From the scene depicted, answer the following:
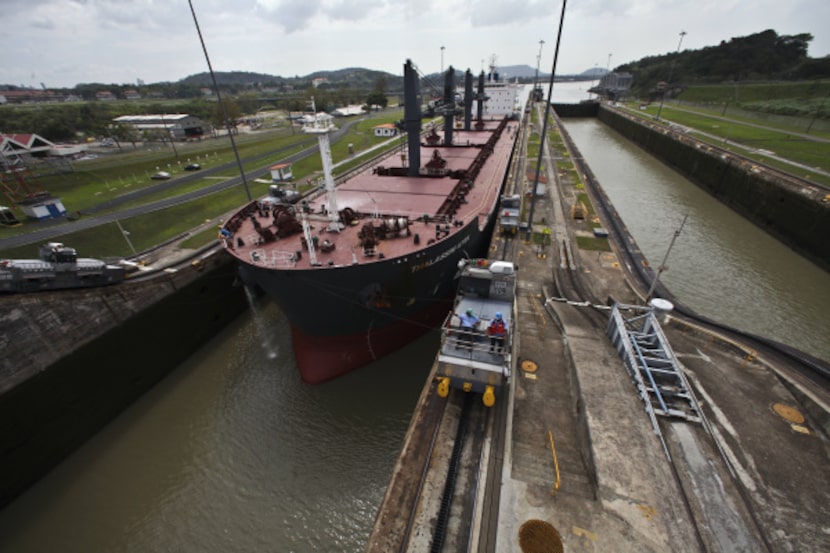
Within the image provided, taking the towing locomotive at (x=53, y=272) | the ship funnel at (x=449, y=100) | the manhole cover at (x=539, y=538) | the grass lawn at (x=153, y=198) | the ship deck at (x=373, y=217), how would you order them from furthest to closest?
the ship funnel at (x=449, y=100) < the grass lawn at (x=153, y=198) < the ship deck at (x=373, y=217) < the towing locomotive at (x=53, y=272) < the manhole cover at (x=539, y=538)

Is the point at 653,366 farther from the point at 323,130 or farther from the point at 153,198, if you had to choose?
the point at 153,198

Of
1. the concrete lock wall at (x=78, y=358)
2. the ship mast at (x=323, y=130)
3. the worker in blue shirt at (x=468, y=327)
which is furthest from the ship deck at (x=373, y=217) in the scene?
the concrete lock wall at (x=78, y=358)

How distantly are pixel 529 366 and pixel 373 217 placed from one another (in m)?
10.7

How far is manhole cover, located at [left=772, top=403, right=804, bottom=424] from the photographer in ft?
30.8

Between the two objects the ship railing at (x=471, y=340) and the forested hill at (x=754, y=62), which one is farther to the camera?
the forested hill at (x=754, y=62)

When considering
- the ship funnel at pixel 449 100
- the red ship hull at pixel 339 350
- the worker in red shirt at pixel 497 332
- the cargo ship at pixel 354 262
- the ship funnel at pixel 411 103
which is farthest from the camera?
the ship funnel at pixel 449 100

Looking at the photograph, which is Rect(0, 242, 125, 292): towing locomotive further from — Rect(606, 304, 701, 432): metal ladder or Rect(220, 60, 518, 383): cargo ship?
Rect(606, 304, 701, 432): metal ladder

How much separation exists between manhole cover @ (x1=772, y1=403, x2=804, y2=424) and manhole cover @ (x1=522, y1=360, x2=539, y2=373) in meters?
→ 6.66

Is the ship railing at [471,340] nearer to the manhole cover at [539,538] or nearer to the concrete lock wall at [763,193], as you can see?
the manhole cover at [539,538]

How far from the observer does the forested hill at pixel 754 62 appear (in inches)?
3317

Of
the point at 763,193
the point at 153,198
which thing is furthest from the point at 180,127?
the point at 763,193

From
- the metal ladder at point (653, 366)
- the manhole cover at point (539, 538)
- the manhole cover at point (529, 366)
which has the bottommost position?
the manhole cover at point (529, 366)

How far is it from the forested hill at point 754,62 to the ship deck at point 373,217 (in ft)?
370

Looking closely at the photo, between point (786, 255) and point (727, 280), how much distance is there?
26.2 feet
